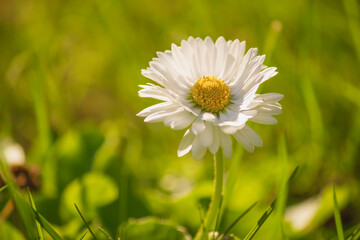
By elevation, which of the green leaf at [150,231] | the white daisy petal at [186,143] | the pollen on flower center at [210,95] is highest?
the pollen on flower center at [210,95]

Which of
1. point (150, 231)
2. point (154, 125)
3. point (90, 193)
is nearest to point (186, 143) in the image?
point (150, 231)

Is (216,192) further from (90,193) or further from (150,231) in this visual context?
(90,193)

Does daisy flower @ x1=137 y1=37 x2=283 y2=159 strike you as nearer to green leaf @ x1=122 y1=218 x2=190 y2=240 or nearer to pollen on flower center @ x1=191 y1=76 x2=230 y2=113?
pollen on flower center @ x1=191 y1=76 x2=230 y2=113

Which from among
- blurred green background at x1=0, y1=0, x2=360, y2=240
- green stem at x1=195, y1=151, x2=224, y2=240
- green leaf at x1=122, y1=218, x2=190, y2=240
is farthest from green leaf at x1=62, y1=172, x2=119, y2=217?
green stem at x1=195, y1=151, x2=224, y2=240

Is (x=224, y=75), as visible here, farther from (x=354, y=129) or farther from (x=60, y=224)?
(x=354, y=129)

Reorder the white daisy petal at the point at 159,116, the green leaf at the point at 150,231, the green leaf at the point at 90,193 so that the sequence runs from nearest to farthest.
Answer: the white daisy petal at the point at 159,116 < the green leaf at the point at 150,231 < the green leaf at the point at 90,193

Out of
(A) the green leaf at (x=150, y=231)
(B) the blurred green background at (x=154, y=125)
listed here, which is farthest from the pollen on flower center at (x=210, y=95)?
(A) the green leaf at (x=150, y=231)

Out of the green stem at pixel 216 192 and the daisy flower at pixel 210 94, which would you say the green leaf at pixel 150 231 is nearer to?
the green stem at pixel 216 192
